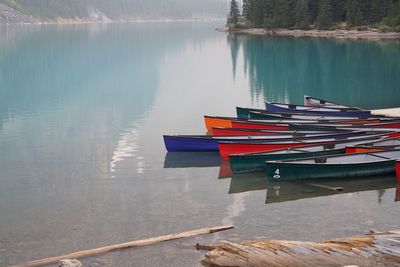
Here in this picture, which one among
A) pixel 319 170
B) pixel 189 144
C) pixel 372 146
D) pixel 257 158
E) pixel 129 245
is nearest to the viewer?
pixel 129 245

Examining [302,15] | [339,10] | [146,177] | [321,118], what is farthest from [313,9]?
[146,177]

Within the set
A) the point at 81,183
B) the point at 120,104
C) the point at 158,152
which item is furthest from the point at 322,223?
the point at 120,104

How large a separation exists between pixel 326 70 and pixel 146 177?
48.9 meters

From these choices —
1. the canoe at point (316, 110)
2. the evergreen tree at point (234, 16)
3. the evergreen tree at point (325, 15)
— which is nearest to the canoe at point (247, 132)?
the canoe at point (316, 110)

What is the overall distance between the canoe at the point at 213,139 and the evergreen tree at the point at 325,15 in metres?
93.9

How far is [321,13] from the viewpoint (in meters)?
121

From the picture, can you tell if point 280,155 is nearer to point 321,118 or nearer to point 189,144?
point 189,144

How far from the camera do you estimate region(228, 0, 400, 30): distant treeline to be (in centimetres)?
11269

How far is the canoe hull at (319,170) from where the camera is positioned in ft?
81.0

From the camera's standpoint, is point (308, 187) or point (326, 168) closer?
point (308, 187)

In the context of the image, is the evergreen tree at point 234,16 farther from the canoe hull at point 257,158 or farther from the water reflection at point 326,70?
the canoe hull at point 257,158

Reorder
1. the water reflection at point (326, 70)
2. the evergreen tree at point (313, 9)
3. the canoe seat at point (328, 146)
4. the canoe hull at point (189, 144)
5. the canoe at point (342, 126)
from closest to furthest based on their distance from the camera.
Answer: the canoe seat at point (328, 146)
the canoe hull at point (189, 144)
the canoe at point (342, 126)
the water reflection at point (326, 70)
the evergreen tree at point (313, 9)

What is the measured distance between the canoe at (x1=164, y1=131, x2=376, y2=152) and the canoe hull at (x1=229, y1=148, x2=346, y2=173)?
1862 millimetres

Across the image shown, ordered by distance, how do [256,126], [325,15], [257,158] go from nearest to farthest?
[257,158] → [256,126] → [325,15]
